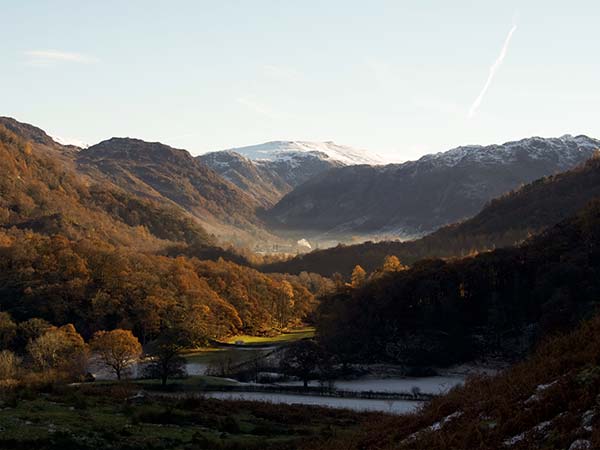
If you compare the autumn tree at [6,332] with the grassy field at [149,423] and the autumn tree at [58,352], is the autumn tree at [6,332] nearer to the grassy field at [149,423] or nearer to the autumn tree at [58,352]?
the autumn tree at [58,352]

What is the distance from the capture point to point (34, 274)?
136 metres

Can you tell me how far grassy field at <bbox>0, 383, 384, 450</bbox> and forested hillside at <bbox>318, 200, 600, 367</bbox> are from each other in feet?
170

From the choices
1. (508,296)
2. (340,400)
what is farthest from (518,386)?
(508,296)

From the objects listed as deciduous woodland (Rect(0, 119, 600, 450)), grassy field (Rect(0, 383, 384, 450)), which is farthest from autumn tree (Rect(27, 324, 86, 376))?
grassy field (Rect(0, 383, 384, 450))

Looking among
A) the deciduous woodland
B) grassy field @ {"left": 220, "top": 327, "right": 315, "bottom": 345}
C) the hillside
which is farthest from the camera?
grassy field @ {"left": 220, "top": 327, "right": 315, "bottom": 345}

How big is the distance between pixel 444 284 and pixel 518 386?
93.3 meters

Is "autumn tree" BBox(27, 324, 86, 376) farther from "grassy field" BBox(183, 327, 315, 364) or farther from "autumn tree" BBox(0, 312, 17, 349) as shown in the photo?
"grassy field" BBox(183, 327, 315, 364)

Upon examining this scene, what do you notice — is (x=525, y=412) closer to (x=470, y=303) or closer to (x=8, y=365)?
(x=8, y=365)

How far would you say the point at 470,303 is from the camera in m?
112

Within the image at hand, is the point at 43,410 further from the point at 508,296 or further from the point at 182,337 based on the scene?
the point at 508,296

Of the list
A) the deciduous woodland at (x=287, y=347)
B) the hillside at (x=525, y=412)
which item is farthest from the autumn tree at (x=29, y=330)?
the hillside at (x=525, y=412)

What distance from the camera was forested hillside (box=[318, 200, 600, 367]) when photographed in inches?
3873

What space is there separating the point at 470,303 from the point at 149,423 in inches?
3292

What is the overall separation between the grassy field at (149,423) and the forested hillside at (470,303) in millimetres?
51924
